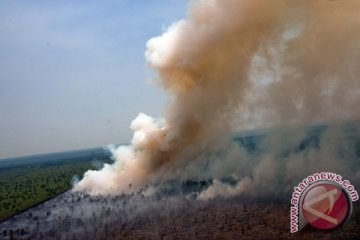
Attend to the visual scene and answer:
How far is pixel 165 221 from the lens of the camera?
42.7 meters

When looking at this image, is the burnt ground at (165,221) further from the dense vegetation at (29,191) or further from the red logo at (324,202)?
the dense vegetation at (29,191)

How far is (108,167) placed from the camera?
267 ft

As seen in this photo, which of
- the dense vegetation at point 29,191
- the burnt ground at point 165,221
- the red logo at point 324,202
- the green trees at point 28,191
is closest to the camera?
the red logo at point 324,202

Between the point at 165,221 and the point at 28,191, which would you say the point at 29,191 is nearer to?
the point at 28,191

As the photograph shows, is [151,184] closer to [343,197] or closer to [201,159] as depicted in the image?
[201,159]

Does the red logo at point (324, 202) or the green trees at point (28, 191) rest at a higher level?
the red logo at point (324, 202)

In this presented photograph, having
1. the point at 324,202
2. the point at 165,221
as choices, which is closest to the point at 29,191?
the point at 165,221

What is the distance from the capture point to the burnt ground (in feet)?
120

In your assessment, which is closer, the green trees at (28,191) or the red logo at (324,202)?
the red logo at (324,202)

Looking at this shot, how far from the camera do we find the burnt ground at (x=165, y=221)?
36.6 m

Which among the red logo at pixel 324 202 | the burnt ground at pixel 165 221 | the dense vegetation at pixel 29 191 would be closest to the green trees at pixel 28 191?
the dense vegetation at pixel 29 191

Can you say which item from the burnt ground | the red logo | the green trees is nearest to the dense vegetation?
the green trees

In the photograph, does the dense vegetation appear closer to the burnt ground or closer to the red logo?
the burnt ground

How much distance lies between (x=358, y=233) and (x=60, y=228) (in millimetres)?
31342
